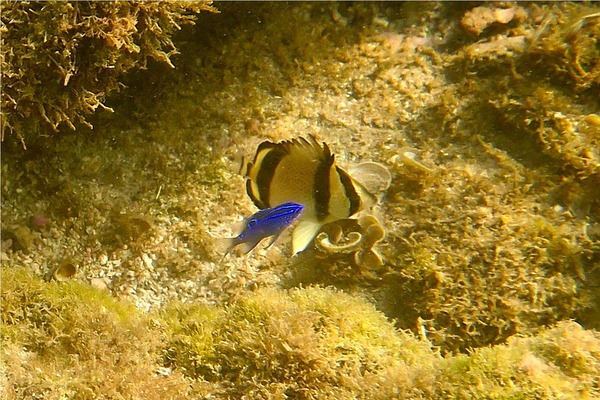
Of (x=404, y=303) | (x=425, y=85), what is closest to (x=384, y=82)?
(x=425, y=85)

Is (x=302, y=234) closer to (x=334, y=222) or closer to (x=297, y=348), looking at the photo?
(x=334, y=222)

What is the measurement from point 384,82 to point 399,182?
94 centimetres

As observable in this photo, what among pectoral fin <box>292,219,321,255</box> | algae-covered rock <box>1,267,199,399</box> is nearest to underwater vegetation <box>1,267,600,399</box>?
algae-covered rock <box>1,267,199,399</box>

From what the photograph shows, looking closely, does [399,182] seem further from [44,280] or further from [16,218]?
[16,218]

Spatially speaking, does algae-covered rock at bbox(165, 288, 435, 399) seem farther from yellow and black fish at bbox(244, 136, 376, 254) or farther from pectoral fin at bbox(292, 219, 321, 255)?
yellow and black fish at bbox(244, 136, 376, 254)

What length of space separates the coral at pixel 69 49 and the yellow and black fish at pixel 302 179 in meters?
0.86

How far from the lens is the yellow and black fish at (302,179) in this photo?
244 cm

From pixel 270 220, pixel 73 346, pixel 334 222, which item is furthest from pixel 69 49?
pixel 334 222

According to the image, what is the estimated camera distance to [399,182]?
320cm

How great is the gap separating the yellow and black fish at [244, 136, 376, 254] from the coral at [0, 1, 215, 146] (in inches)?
34.0

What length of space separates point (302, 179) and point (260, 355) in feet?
2.86

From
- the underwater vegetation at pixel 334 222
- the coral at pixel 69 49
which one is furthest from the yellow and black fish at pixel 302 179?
the coral at pixel 69 49

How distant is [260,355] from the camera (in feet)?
7.63

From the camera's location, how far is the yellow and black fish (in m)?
2.44
